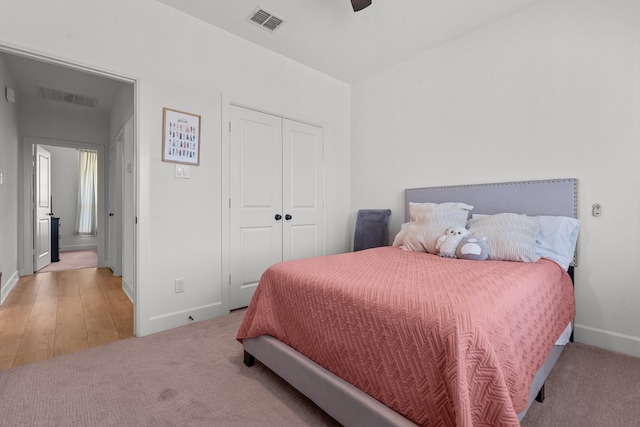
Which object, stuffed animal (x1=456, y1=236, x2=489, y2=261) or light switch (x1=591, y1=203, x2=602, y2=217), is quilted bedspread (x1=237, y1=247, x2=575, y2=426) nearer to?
stuffed animal (x1=456, y1=236, x2=489, y2=261)

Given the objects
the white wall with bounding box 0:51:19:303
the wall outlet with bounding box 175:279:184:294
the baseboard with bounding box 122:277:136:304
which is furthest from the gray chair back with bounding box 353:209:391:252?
the white wall with bounding box 0:51:19:303

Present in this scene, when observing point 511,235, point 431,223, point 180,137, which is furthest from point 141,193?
point 511,235

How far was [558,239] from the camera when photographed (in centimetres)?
214

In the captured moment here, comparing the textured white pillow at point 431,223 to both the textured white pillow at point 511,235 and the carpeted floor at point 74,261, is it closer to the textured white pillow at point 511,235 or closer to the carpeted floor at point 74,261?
the textured white pillow at point 511,235

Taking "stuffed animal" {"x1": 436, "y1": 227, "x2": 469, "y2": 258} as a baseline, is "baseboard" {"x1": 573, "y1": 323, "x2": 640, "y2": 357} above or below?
below

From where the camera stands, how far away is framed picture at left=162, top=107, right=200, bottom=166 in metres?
2.48

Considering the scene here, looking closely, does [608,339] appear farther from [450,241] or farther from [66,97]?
[66,97]

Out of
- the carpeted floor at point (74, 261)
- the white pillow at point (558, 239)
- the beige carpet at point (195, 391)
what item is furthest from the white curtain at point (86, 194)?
the white pillow at point (558, 239)

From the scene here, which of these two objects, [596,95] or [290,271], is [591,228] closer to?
[596,95]

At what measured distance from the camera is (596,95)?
2201 millimetres

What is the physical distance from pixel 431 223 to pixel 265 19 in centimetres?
227

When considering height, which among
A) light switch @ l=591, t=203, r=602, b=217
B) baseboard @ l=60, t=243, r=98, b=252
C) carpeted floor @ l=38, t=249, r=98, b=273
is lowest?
carpeted floor @ l=38, t=249, r=98, b=273

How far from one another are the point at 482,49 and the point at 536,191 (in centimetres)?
139

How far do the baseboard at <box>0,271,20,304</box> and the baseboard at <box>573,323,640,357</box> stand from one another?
5.14m
